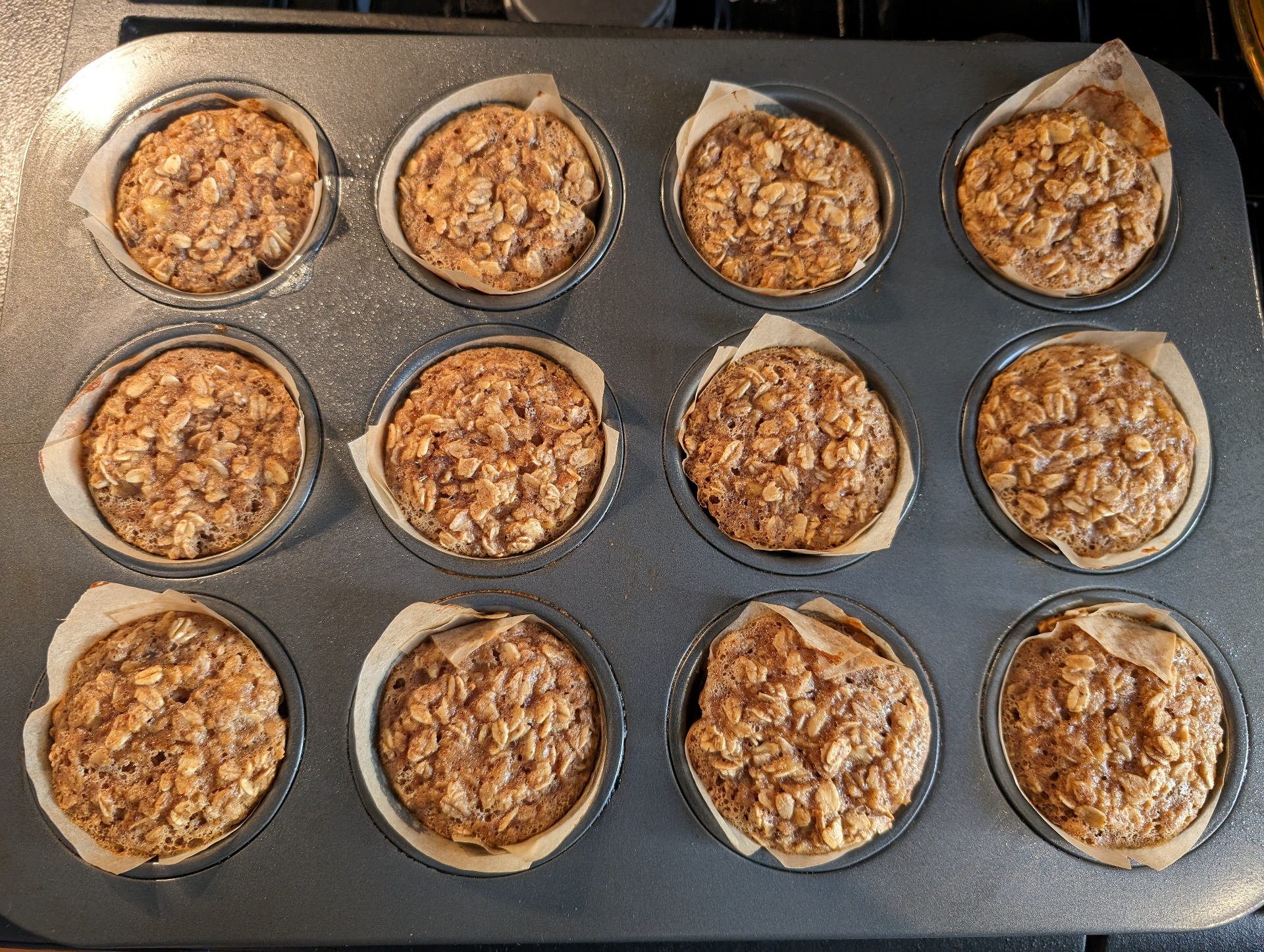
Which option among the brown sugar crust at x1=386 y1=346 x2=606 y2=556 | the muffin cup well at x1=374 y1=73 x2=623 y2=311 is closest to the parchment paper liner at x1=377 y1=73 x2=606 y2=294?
the muffin cup well at x1=374 y1=73 x2=623 y2=311

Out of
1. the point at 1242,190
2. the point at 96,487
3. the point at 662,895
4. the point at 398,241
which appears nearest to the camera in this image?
the point at 662,895

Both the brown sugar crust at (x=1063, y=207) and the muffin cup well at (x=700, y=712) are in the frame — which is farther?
the brown sugar crust at (x=1063, y=207)

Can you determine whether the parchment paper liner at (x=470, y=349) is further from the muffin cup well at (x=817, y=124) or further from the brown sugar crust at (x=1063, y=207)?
the brown sugar crust at (x=1063, y=207)

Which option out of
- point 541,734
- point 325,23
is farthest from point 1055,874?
point 325,23

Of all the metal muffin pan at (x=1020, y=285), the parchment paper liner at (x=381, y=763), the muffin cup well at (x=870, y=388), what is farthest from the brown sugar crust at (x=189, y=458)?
the metal muffin pan at (x=1020, y=285)

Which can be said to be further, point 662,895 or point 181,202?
point 181,202

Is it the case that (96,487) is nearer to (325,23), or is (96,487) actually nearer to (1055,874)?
(325,23)

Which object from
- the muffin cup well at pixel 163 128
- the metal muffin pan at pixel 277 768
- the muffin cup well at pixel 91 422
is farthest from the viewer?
the muffin cup well at pixel 163 128

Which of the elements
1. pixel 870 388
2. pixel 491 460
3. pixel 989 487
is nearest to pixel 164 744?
pixel 491 460
